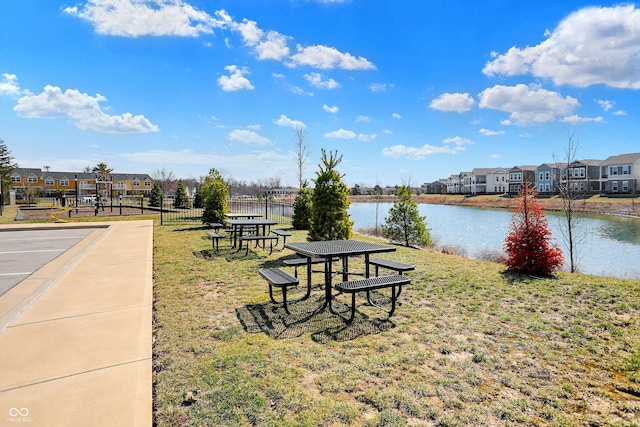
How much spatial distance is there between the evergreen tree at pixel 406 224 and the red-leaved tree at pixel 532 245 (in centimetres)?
713

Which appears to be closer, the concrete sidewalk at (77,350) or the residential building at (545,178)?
the concrete sidewalk at (77,350)

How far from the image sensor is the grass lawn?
2.41 meters

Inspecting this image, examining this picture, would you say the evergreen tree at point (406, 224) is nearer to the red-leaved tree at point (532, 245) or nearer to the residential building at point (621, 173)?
the red-leaved tree at point (532, 245)

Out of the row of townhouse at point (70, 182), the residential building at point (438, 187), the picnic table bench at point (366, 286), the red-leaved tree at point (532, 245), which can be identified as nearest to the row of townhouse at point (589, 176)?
the residential building at point (438, 187)

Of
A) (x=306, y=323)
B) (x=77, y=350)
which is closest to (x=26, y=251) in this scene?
(x=77, y=350)

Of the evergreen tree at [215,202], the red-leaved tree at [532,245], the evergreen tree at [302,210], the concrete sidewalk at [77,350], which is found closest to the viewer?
the concrete sidewalk at [77,350]

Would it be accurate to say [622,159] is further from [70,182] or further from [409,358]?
[70,182]

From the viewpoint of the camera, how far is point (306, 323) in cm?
412

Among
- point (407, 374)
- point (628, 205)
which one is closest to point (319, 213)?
point (407, 374)

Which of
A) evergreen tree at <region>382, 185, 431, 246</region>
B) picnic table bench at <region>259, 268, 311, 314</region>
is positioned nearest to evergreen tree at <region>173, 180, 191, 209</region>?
evergreen tree at <region>382, 185, 431, 246</region>

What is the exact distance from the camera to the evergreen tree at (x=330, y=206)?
839 cm

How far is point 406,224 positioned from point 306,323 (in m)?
11.1

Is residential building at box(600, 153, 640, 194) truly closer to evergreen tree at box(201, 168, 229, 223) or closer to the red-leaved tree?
the red-leaved tree

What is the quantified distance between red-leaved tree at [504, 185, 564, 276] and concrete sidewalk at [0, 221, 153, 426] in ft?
21.1
